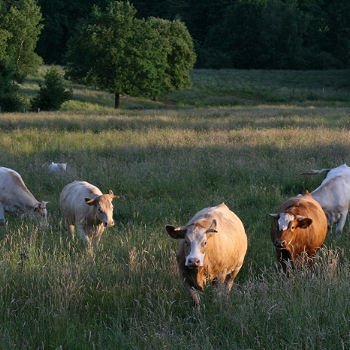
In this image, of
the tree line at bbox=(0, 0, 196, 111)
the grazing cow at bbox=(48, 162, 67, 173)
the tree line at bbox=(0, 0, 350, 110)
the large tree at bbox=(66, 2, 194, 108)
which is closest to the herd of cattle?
the grazing cow at bbox=(48, 162, 67, 173)

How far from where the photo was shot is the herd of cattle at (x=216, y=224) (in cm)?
610

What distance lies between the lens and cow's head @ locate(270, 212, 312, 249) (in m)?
7.11

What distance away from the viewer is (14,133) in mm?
21375

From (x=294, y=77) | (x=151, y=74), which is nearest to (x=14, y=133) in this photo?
(x=151, y=74)

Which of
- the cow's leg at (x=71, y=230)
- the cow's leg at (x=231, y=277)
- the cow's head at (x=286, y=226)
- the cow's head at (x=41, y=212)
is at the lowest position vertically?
the cow's leg at (x=71, y=230)

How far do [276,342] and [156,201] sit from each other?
6964 mm

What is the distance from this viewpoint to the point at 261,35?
297 ft

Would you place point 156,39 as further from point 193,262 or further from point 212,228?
point 193,262

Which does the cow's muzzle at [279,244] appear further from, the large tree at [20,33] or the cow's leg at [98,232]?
the large tree at [20,33]

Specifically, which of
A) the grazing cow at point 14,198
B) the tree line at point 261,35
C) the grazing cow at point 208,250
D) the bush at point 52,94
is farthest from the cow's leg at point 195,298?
the tree line at point 261,35

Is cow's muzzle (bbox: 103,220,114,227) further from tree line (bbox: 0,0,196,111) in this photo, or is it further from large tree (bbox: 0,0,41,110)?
large tree (bbox: 0,0,41,110)

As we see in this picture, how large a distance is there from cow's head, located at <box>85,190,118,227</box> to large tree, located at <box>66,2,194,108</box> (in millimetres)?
41420

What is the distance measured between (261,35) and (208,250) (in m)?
87.3

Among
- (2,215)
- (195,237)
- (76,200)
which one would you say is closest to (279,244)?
(195,237)
